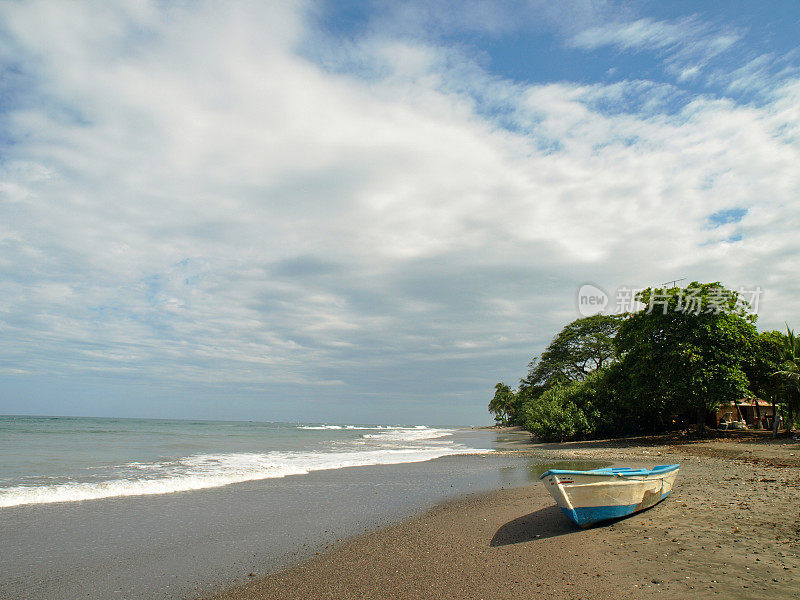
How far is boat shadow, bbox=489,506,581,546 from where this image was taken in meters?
7.74

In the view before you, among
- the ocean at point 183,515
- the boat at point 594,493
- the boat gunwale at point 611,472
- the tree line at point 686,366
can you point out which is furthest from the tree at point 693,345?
the boat at point 594,493

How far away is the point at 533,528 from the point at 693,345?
64.0 ft

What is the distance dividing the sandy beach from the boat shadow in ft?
0.06

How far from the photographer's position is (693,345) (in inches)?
920

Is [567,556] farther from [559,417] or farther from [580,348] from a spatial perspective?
[580,348]

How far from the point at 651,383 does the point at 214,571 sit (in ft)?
79.3

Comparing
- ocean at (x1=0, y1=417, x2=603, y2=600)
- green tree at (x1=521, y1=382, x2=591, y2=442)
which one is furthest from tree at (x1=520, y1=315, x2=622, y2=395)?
ocean at (x1=0, y1=417, x2=603, y2=600)

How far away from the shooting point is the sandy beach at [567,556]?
559 centimetres

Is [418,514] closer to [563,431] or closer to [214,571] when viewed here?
[214,571]

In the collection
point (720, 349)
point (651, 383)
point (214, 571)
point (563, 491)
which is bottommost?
point (214, 571)

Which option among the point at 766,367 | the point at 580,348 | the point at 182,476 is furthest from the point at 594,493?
the point at 580,348

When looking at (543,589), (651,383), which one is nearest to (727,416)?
(651,383)

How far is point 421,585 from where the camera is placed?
5.99m

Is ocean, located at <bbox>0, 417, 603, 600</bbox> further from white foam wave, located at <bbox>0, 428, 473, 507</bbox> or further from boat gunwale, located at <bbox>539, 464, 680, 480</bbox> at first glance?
boat gunwale, located at <bbox>539, 464, 680, 480</bbox>
